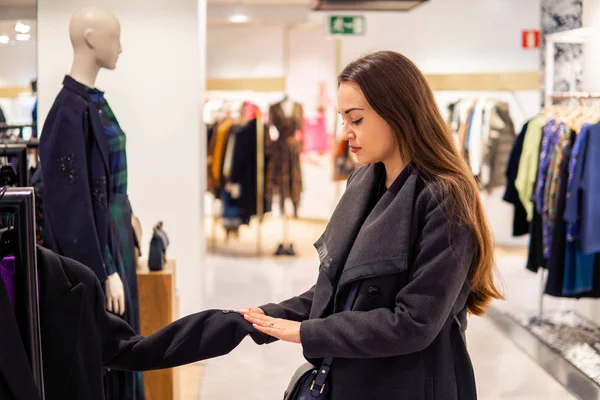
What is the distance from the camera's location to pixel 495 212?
988 centimetres

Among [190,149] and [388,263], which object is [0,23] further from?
[388,263]

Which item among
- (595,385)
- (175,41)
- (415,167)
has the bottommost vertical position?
(595,385)

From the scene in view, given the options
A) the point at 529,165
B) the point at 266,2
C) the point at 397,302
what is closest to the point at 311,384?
the point at 397,302

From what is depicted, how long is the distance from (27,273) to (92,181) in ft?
5.23

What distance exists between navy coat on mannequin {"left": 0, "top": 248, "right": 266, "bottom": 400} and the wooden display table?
1.79 metres

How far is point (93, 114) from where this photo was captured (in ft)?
9.83

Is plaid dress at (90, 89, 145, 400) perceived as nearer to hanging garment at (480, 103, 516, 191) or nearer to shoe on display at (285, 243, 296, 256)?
shoe on display at (285, 243, 296, 256)

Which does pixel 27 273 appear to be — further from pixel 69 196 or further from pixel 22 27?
pixel 22 27

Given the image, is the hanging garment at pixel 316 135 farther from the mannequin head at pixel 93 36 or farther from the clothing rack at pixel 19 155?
the clothing rack at pixel 19 155

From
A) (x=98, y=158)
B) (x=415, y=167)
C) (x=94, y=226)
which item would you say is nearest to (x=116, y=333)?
(x=415, y=167)

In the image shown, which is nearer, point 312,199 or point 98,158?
point 98,158

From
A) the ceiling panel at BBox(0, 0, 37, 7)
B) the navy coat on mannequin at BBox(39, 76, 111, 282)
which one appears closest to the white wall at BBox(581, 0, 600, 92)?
the ceiling panel at BBox(0, 0, 37, 7)

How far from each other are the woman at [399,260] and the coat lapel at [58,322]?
0.48m

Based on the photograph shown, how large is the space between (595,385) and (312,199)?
25.5ft
